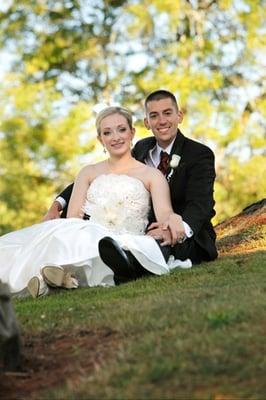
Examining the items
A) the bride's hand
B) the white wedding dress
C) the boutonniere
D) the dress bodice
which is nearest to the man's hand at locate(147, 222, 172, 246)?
the bride's hand

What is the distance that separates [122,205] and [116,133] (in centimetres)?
70

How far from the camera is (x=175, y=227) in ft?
27.5

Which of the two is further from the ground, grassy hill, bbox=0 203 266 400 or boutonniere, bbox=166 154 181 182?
boutonniere, bbox=166 154 181 182

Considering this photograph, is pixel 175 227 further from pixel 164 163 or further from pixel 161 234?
pixel 164 163

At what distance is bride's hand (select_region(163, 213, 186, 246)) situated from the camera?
27.5 feet

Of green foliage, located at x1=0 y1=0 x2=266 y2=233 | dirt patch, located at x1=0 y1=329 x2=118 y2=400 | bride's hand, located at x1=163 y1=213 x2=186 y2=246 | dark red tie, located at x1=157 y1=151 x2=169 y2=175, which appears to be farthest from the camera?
green foliage, located at x1=0 y1=0 x2=266 y2=233

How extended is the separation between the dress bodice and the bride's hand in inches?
20.4

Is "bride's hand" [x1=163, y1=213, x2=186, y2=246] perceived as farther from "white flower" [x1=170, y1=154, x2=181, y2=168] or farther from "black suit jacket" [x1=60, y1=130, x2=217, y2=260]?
"white flower" [x1=170, y1=154, x2=181, y2=168]

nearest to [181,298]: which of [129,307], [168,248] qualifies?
[129,307]

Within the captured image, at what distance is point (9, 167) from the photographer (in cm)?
3091

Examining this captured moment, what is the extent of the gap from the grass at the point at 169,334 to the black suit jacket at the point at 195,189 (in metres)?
1.48

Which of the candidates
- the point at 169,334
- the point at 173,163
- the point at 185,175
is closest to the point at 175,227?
the point at 185,175

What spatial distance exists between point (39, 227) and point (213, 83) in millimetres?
19698

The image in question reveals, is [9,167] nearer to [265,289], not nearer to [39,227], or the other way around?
[39,227]
